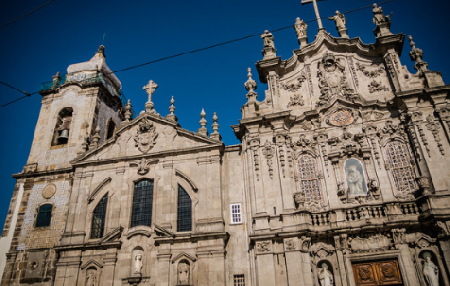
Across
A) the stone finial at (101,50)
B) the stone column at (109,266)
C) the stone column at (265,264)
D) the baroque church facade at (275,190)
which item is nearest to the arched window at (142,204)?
the baroque church facade at (275,190)

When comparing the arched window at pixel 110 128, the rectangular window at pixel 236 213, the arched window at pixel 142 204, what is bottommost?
the rectangular window at pixel 236 213

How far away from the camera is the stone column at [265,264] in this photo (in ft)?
45.3

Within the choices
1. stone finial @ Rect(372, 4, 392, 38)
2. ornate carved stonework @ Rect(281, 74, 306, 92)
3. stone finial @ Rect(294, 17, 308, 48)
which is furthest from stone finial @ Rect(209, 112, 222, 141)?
stone finial @ Rect(372, 4, 392, 38)

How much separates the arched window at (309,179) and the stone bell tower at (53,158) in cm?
1153

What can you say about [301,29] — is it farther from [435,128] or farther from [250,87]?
[435,128]

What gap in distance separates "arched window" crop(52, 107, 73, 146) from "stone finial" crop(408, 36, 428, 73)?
63.7 feet

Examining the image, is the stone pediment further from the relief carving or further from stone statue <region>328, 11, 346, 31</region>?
the relief carving

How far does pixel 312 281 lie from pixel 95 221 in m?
10.6

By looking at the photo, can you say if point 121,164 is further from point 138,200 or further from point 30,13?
point 30,13

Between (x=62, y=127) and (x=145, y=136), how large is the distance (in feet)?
23.0

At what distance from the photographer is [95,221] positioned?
17.7 metres

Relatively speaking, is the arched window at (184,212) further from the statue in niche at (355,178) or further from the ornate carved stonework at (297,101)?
the statue in niche at (355,178)

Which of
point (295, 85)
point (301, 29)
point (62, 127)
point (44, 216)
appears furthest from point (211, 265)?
point (62, 127)

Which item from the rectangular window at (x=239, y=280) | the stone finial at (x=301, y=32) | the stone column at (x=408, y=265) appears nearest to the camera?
the stone column at (x=408, y=265)
